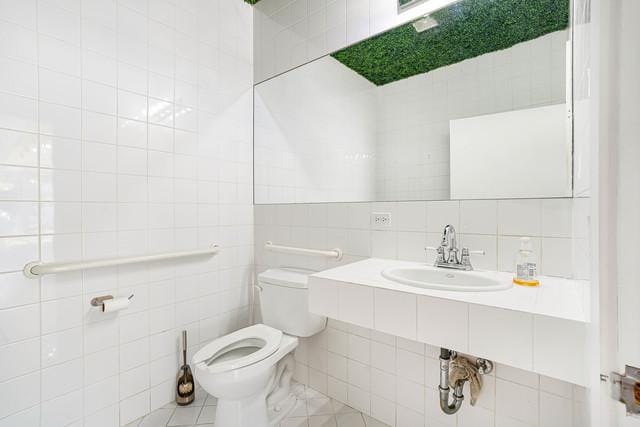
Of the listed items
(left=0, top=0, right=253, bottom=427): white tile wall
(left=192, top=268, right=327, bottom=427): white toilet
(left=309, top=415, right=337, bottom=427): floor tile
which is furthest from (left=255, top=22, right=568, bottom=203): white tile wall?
(left=309, top=415, right=337, bottom=427): floor tile

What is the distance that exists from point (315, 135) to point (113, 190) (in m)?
1.21

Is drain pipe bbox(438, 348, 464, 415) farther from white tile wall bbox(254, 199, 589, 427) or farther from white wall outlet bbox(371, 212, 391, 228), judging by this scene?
white wall outlet bbox(371, 212, 391, 228)

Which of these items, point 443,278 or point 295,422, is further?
point 295,422

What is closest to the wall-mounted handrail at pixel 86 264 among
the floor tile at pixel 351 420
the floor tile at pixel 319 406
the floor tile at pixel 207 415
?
the floor tile at pixel 207 415

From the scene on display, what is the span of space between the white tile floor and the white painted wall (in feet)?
3.80

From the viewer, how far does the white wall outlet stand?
1521 millimetres

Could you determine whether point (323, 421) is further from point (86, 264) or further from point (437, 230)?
point (86, 264)

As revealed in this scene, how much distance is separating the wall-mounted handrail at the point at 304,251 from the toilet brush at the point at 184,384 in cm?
69

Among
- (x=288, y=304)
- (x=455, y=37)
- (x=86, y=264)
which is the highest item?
(x=455, y=37)

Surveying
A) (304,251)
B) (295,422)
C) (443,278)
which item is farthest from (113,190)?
(443,278)

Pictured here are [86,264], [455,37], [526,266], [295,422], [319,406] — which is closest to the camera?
[526,266]

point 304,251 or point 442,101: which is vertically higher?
Result: point 442,101

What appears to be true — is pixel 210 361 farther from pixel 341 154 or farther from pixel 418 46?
pixel 418 46

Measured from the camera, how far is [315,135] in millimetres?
2037
